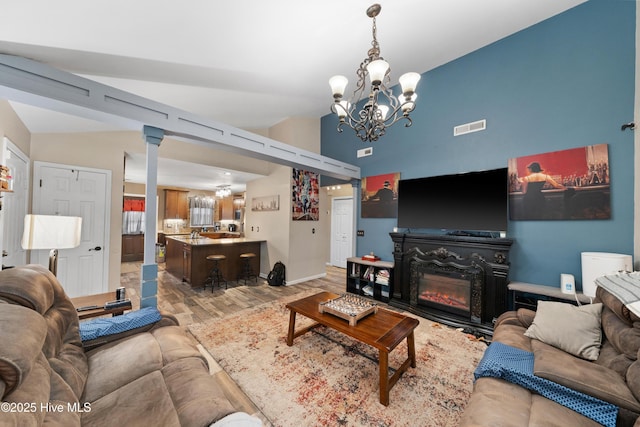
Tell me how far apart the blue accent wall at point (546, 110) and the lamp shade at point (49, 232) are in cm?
371

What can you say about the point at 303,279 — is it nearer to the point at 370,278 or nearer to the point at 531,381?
the point at 370,278

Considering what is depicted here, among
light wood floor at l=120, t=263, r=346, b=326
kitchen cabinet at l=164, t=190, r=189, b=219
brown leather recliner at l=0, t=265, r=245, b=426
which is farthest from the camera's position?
kitchen cabinet at l=164, t=190, r=189, b=219

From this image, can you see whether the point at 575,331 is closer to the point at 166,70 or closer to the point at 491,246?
the point at 491,246

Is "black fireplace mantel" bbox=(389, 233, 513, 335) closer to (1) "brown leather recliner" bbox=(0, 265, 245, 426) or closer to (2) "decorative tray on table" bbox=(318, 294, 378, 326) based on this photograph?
(2) "decorative tray on table" bbox=(318, 294, 378, 326)

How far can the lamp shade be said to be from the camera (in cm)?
190

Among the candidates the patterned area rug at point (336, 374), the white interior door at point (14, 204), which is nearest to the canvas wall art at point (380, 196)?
the patterned area rug at point (336, 374)

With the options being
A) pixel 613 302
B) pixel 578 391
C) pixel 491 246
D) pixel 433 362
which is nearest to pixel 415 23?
pixel 491 246

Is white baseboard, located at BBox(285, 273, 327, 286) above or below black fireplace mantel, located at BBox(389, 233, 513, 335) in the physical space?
below

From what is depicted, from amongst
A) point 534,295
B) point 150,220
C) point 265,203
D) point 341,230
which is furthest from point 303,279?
point 534,295

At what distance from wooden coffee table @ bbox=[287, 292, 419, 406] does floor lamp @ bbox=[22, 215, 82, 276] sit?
2094 millimetres

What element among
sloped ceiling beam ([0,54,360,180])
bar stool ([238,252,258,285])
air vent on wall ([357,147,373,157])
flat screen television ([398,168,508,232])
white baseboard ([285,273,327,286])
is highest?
air vent on wall ([357,147,373,157])

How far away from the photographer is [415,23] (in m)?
2.76

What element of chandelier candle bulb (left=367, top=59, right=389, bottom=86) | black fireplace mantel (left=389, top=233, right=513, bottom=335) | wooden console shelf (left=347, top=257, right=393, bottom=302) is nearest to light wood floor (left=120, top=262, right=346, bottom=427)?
wooden console shelf (left=347, top=257, right=393, bottom=302)

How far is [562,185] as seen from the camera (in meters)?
2.76
